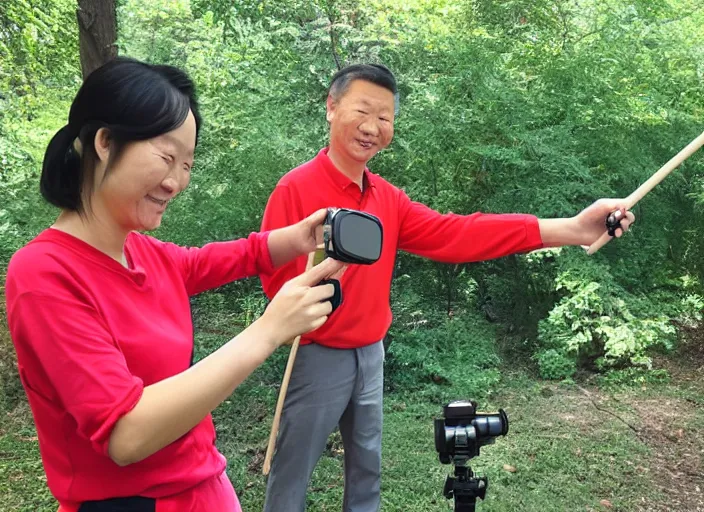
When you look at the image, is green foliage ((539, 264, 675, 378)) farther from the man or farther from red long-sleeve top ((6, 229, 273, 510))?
red long-sleeve top ((6, 229, 273, 510))

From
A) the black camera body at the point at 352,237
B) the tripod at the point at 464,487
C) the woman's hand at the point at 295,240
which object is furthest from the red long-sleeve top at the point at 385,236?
the black camera body at the point at 352,237

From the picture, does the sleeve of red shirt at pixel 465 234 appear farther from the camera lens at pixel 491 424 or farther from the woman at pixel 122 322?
the woman at pixel 122 322

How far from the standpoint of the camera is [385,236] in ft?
8.31

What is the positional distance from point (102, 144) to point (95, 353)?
1.37 feet

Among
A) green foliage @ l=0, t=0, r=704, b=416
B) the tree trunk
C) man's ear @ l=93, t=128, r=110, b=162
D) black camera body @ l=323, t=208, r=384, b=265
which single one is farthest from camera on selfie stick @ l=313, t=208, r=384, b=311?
green foliage @ l=0, t=0, r=704, b=416

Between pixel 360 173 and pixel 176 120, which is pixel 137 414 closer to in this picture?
pixel 176 120

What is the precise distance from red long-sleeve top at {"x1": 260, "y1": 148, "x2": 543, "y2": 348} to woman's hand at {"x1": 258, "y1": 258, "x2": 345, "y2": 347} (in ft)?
3.64

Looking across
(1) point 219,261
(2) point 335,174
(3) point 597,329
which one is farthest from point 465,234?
(3) point 597,329

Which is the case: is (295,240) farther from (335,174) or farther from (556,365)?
(556,365)

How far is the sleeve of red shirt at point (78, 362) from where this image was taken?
1041mm

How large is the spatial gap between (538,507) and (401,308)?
7.84 feet

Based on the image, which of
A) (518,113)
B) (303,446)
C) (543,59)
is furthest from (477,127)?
(303,446)

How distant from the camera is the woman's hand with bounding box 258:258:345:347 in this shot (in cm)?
118

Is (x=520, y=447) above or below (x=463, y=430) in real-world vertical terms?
below
